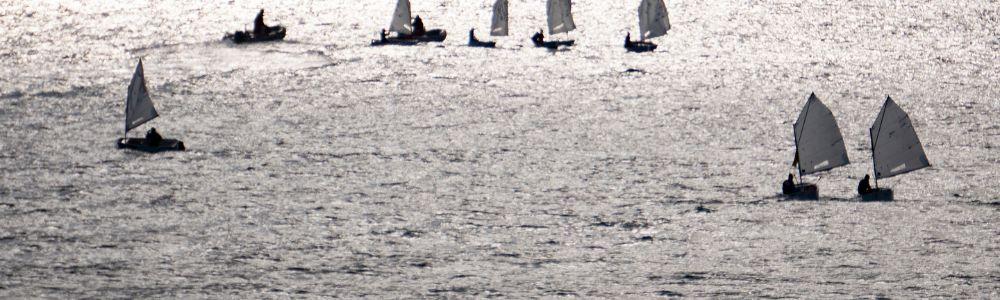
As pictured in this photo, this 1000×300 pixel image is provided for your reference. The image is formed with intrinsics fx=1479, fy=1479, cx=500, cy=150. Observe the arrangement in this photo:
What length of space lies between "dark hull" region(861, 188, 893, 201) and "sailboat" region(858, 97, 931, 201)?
11.0 inches

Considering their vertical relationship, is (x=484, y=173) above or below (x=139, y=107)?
below

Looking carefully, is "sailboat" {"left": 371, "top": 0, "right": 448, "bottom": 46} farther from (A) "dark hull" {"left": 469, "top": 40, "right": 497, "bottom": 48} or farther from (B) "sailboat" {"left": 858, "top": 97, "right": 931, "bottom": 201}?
(B) "sailboat" {"left": 858, "top": 97, "right": 931, "bottom": 201}

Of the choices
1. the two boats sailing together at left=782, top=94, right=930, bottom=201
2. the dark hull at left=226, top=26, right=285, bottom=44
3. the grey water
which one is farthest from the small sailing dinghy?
the two boats sailing together at left=782, top=94, right=930, bottom=201

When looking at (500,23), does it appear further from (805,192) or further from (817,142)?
(805,192)

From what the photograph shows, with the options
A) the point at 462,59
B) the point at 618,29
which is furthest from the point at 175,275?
the point at 618,29

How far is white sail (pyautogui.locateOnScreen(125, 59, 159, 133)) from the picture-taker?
235 feet

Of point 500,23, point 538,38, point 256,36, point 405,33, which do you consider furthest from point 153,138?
point 538,38

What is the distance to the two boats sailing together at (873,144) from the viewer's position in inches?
2510

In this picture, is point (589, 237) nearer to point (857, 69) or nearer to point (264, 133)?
point (264, 133)

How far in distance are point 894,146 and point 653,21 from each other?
153ft

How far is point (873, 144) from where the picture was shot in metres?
64.3

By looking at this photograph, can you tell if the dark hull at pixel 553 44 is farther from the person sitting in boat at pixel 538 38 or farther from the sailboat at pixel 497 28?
the sailboat at pixel 497 28

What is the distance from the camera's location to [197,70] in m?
94.1

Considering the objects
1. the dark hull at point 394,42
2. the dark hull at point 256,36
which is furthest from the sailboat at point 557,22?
the dark hull at point 256,36
